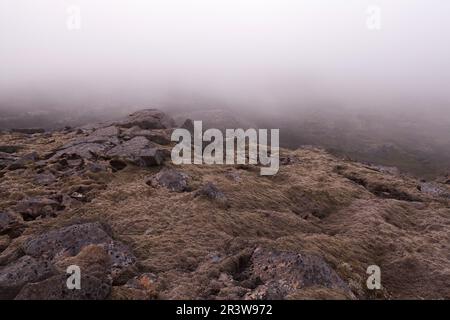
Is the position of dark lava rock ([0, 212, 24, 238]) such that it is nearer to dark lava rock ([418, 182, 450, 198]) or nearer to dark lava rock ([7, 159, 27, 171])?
dark lava rock ([7, 159, 27, 171])

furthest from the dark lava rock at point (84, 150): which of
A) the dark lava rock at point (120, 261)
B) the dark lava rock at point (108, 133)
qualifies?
the dark lava rock at point (120, 261)

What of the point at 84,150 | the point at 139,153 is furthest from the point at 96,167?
the point at 84,150

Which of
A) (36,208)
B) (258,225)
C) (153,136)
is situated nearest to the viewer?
(258,225)

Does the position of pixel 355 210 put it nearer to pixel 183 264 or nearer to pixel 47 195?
pixel 183 264

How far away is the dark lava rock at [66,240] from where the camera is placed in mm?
20906

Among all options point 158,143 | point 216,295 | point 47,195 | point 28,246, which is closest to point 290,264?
point 216,295

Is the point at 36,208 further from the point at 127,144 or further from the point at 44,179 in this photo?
the point at 127,144

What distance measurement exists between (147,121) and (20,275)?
4370 cm

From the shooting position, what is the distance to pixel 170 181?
107ft

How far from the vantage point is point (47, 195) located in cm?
3036

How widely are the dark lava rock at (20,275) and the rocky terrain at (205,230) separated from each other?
0.16 ft

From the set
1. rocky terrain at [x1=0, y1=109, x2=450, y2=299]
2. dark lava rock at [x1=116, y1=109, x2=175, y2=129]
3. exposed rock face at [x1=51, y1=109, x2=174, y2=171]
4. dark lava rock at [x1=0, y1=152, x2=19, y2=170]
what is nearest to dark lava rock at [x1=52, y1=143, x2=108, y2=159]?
exposed rock face at [x1=51, y1=109, x2=174, y2=171]

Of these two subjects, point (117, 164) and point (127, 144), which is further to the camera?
point (127, 144)

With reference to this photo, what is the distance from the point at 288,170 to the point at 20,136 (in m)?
46.4
